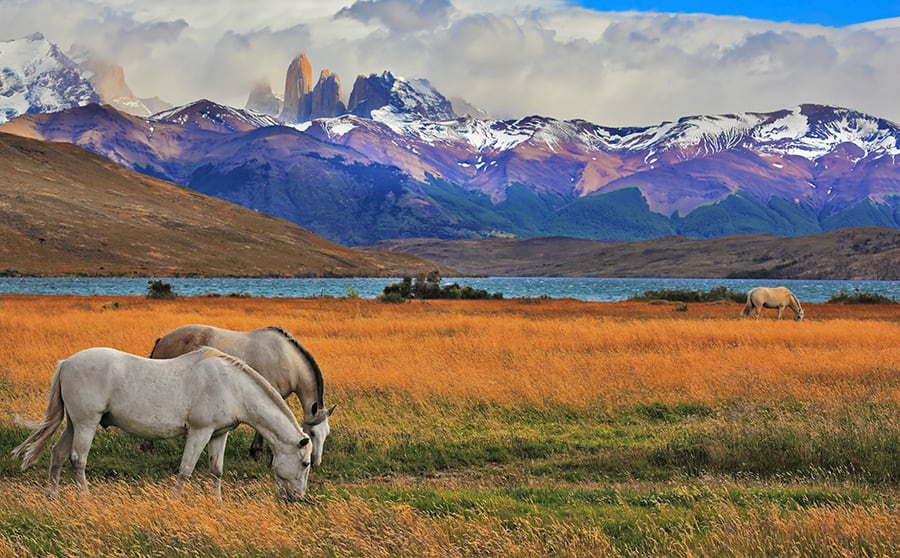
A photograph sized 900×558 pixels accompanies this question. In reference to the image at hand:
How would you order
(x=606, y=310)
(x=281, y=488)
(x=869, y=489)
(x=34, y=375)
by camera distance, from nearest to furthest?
(x=281, y=488) → (x=869, y=489) → (x=34, y=375) → (x=606, y=310)

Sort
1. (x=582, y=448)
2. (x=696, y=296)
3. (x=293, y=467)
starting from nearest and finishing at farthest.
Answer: (x=293, y=467)
(x=582, y=448)
(x=696, y=296)

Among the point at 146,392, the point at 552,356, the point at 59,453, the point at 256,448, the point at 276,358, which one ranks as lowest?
the point at 256,448

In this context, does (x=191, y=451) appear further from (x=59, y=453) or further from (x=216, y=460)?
(x=59, y=453)

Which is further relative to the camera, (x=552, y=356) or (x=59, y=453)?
(x=552, y=356)

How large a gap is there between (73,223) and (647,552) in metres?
209

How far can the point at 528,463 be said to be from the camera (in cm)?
1333

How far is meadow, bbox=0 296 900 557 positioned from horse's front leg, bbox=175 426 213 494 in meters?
0.23

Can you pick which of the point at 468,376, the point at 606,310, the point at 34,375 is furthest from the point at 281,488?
the point at 606,310

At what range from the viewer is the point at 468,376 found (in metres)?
20.0

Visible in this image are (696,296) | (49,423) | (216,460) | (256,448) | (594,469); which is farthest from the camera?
(696,296)

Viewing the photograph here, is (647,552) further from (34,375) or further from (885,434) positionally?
(34,375)

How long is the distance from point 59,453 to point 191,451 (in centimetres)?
217

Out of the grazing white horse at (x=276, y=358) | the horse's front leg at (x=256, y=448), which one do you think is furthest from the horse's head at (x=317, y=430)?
the horse's front leg at (x=256, y=448)

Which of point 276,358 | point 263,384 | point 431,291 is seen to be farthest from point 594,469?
point 431,291
